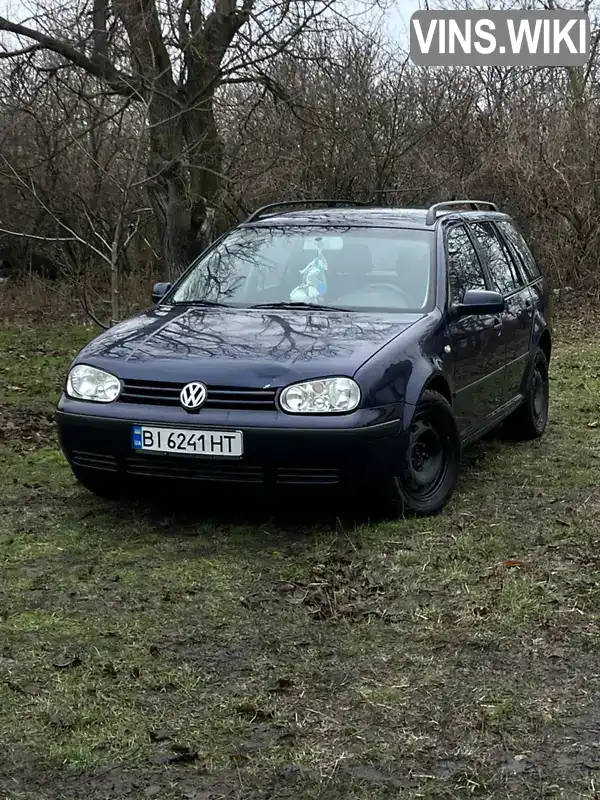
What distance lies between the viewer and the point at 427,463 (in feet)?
18.2

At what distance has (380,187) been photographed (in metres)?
16.4

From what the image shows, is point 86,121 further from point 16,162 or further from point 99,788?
point 99,788

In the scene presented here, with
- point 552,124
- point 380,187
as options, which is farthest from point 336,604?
point 552,124

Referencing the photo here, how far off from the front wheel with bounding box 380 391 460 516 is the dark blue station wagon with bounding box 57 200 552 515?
0.4 inches

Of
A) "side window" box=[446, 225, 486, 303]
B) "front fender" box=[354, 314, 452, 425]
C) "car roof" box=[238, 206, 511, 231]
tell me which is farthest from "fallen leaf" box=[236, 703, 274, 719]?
"car roof" box=[238, 206, 511, 231]

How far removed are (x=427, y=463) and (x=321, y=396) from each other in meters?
0.95

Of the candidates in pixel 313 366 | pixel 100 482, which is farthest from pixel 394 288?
pixel 100 482

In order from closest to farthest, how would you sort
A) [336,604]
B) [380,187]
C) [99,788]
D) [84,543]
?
[99,788]
[336,604]
[84,543]
[380,187]

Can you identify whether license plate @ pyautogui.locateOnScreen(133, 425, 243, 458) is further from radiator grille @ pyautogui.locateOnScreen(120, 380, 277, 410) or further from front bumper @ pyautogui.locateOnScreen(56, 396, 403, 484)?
radiator grille @ pyautogui.locateOnScreen(120, 380, 277, 410)

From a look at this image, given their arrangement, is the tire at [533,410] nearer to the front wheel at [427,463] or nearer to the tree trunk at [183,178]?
the front wheel at [427,463]

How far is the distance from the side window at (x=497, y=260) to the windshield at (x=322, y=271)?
33.2 inches

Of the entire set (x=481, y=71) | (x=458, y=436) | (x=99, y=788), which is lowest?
(x=99, y=788)

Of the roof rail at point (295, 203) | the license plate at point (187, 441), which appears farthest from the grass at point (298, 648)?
the roof rail at point (295, 203)

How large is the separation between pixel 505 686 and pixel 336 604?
0.94 metres
